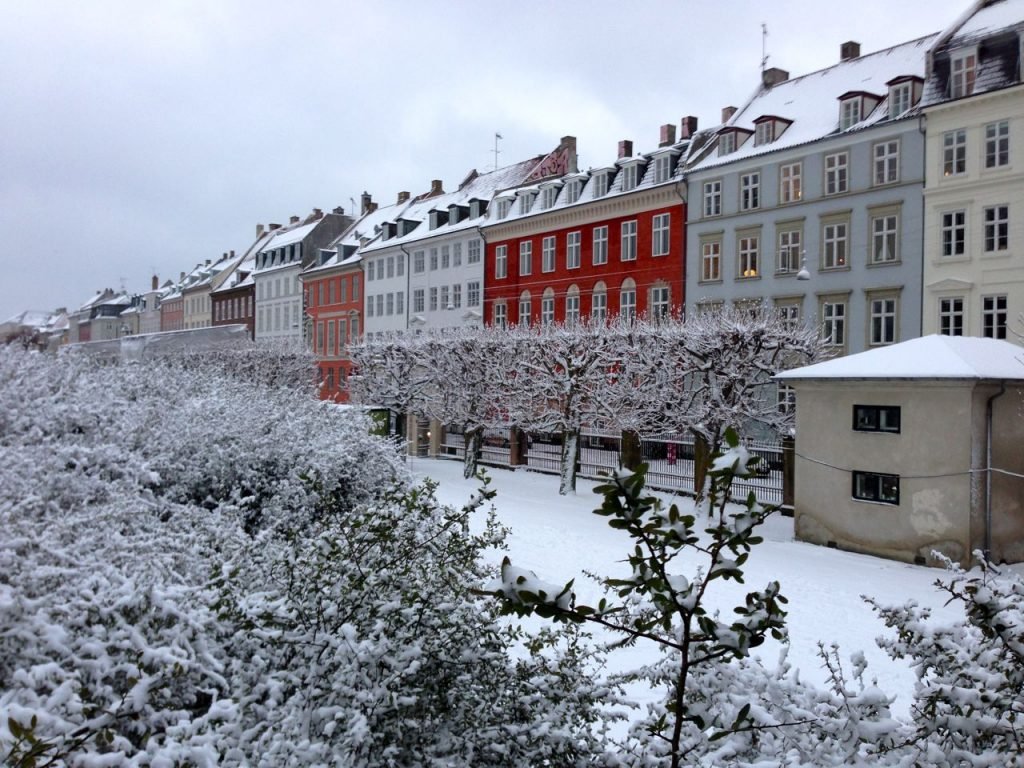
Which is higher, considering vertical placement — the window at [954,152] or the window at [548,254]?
the window at [954,152]

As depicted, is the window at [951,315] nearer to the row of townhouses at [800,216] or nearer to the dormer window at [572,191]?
the row of townhouses at [800,216]

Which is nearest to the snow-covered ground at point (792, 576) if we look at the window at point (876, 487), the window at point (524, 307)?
the window at point (876, 487)

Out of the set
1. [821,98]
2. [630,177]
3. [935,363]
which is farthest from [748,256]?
[935,363]

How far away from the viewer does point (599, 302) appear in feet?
130

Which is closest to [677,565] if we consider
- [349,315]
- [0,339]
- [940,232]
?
[0,339]

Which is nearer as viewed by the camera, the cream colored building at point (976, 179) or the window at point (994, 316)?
the cream colored building at point (976, 179)

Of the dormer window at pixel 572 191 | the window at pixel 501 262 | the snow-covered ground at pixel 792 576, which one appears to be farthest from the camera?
the window at pixel 501 262

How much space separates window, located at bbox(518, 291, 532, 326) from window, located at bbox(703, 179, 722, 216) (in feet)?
36.9

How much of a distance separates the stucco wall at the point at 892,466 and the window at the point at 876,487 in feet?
0.37

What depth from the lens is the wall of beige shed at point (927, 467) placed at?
17.3 metres

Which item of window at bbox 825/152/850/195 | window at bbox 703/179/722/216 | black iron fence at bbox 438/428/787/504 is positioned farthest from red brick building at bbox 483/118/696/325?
window at bbox 825/152/850/195

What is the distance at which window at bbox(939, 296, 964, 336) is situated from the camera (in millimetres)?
27594

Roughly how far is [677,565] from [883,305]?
1780 centimetres

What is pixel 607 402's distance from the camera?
2705 centimetres
